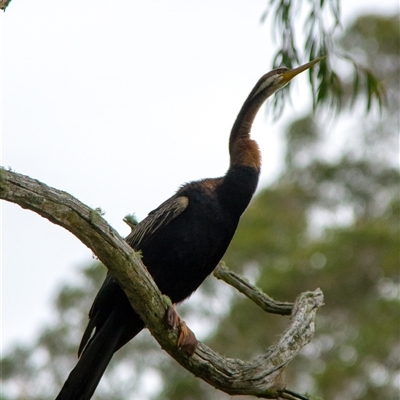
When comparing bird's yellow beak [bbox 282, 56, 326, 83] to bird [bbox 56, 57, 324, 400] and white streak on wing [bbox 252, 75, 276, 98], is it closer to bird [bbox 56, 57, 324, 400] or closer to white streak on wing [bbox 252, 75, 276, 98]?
white streak on wing [bbox 252, 75, 276, 98]

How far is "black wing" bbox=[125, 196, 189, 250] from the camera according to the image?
465 cm

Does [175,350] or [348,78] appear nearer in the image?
[175,350]

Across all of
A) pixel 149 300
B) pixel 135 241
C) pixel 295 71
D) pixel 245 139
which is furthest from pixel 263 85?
pixel 149 300

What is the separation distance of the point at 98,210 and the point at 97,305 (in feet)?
3.91

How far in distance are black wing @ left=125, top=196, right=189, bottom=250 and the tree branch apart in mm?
804

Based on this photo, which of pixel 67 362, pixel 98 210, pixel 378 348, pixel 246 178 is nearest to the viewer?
pixel 98 210

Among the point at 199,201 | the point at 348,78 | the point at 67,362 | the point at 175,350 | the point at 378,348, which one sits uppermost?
the point at 348,78

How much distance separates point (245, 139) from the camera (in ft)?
17.2

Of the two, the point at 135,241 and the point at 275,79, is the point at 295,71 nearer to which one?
the point at 275,79

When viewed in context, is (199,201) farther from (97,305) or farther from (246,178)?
(97,305)

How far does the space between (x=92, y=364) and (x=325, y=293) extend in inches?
491

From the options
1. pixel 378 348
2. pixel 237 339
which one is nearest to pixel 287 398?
pixel 378 348

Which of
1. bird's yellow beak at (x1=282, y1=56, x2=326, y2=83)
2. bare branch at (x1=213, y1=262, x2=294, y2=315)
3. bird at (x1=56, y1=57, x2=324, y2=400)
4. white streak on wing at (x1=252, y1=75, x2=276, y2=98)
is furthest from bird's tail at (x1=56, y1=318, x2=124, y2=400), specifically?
bird's yellow beak at (x1=282, y1=56, x2=326, y2=83)

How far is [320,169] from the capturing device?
20703 millimetres
